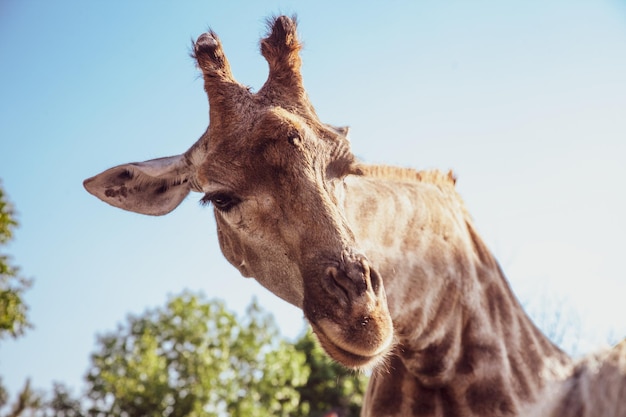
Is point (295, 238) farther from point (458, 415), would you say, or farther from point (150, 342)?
point (150, 342)

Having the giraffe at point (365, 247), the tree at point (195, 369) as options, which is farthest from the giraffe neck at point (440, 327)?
the tree at point (195, 369)

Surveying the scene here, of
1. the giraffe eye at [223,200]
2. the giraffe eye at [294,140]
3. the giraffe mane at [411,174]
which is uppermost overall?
the giraffe mane at [411,174]

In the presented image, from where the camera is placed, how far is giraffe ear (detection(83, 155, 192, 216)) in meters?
4.07

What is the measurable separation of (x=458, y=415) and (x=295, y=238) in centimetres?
146

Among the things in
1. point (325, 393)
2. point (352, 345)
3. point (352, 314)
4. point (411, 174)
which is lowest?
point (325, 393)

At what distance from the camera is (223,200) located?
339cm

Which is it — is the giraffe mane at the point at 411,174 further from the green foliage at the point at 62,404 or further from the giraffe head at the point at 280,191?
the green foliage at the point at 62,404

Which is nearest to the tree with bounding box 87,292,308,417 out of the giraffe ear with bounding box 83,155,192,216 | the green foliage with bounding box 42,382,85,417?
the green foliage with bounding box 42,382,85,417

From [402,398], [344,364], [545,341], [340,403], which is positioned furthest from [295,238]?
[340,403]

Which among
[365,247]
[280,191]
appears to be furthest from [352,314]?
[365,247]

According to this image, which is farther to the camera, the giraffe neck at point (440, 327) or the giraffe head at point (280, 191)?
the giraffe neck at point (440, 327)

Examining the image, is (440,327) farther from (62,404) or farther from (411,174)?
(62,404)

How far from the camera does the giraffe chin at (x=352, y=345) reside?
2.64 m

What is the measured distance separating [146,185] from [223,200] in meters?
1.08
